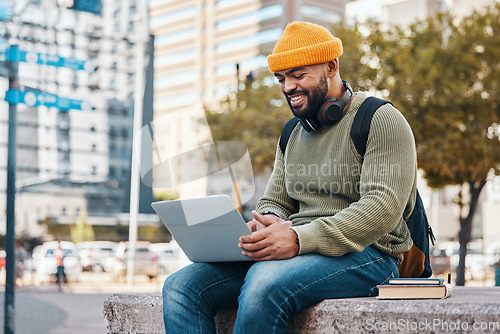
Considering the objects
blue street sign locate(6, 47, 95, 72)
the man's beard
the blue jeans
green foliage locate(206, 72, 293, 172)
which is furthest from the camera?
green foliage locate(206, 72, 293, 172)

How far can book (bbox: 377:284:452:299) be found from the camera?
2541mm

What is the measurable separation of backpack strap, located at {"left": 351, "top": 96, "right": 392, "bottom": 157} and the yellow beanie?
0.25 metres

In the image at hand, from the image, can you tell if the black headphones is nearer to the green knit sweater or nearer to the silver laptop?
the green knit sweater

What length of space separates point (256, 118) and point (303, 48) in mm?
18088

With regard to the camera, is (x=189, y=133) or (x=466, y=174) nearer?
(x=189, y=133)

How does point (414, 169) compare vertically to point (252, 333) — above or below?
above

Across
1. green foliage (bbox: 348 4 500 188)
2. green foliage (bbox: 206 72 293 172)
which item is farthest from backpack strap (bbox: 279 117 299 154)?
green foliage (bbox: 206 72 293 172)

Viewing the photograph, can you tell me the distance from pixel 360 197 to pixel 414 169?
0.74ft

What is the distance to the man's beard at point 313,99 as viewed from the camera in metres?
2.88

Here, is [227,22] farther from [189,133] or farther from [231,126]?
[189,133]

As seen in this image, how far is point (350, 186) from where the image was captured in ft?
9.20

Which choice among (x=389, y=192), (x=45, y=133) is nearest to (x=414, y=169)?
(x=389, y=192)

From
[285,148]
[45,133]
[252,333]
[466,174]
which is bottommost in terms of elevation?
[45,133]

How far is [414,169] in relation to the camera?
2748mm
